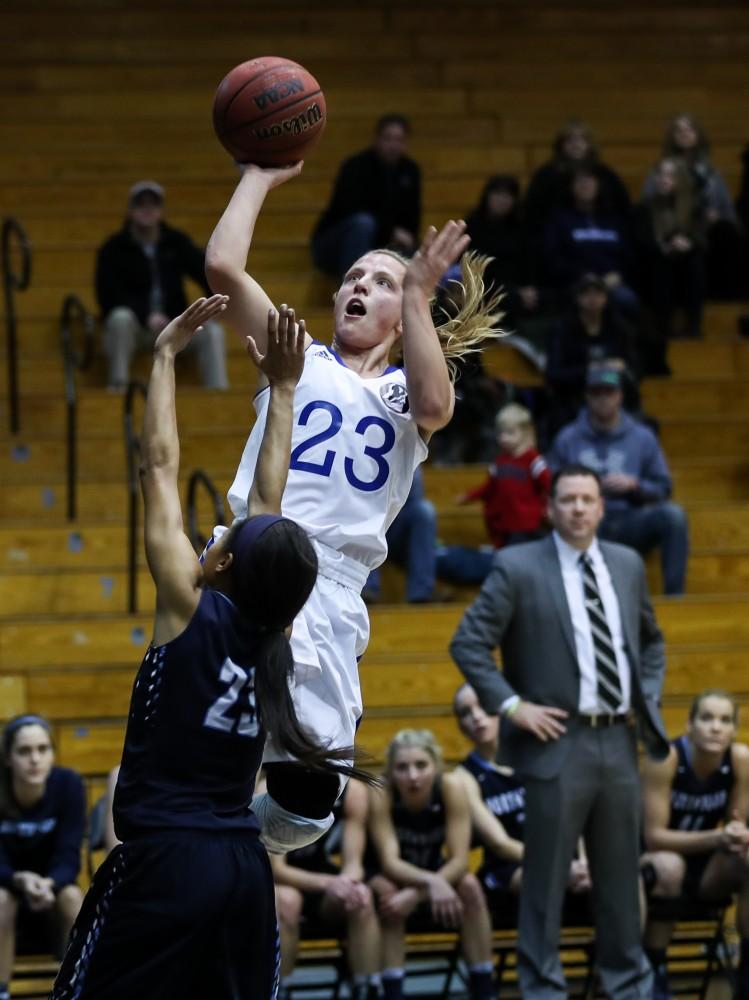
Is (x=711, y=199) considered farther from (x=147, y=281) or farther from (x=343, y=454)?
(x=343, y=454)

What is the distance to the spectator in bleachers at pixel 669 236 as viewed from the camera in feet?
37.6

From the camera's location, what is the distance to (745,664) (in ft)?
30.1

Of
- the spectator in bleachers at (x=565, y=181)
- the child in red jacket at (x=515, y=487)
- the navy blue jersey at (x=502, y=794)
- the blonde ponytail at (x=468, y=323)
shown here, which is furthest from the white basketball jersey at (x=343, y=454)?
the spectator in bleachers at (x=565, y=181)

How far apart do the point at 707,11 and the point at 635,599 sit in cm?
772

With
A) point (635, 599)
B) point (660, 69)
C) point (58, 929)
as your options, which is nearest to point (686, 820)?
point (635, 599)

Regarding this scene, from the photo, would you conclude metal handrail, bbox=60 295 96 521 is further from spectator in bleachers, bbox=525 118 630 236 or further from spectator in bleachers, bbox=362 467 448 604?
spectator in bleachers, bbox=525 118 630 236

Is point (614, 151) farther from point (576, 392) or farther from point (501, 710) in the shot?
point (501, 710)

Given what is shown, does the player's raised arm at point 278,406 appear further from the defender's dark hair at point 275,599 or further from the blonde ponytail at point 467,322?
the blonde ponytail at point 467,322

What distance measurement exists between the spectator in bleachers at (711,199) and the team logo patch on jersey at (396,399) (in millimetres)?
6941

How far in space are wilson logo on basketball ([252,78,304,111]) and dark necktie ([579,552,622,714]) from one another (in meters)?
2.84

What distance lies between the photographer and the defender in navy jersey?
4.01 meters

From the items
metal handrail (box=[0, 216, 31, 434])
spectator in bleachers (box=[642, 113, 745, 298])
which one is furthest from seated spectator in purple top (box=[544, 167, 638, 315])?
metal handrail (box=[0, 216, 31, 434])

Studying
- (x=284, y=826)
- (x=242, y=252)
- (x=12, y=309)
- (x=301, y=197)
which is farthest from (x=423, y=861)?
(x=301, y=197)

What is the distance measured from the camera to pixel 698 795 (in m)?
7.62
